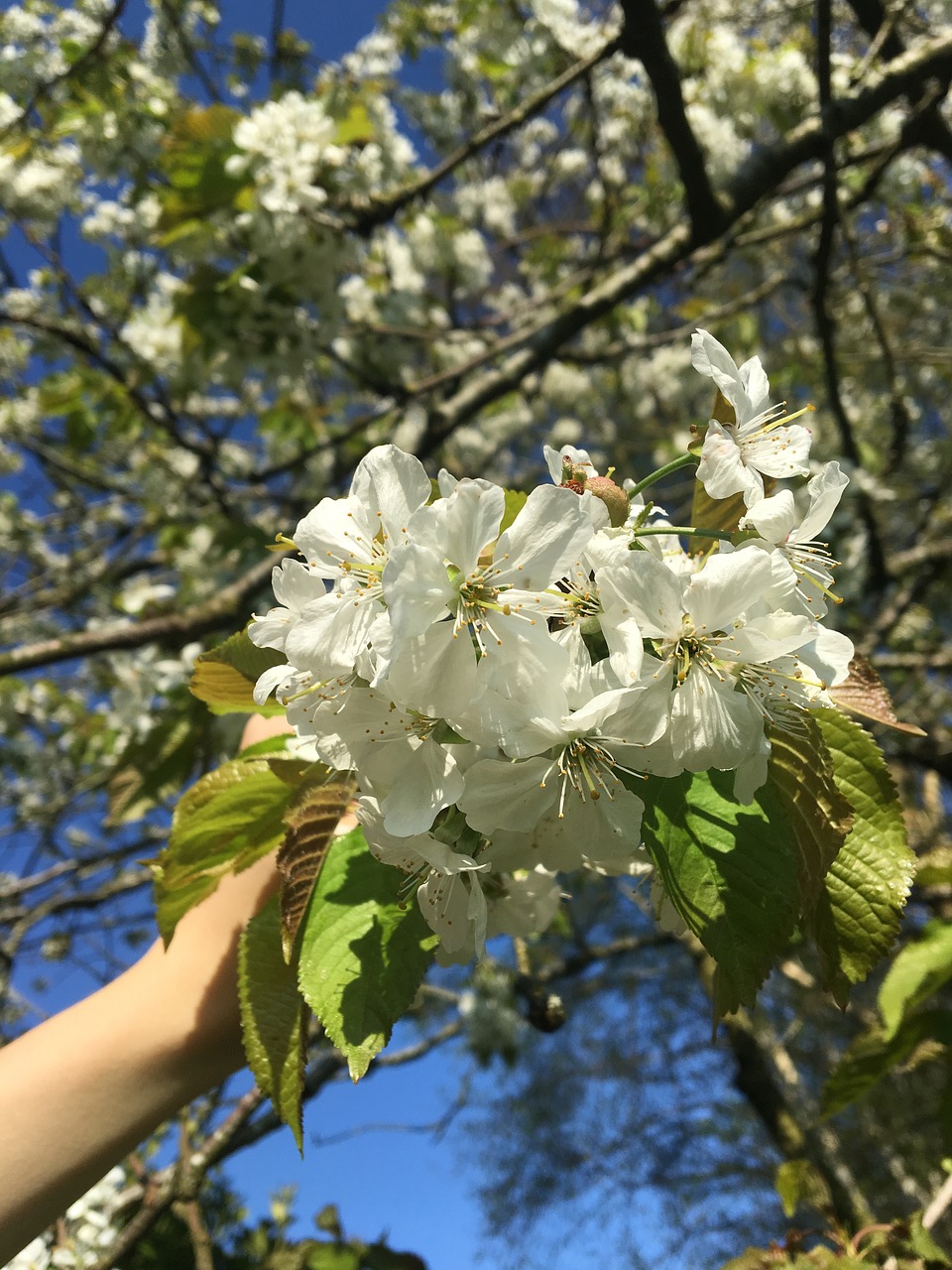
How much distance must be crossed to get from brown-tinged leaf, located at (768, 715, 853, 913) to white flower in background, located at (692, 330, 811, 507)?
0.26 metres

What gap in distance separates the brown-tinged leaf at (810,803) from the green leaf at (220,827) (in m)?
0.55

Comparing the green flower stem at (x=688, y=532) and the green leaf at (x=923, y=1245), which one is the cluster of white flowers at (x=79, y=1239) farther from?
the green flower stem at (x=688, y=532)

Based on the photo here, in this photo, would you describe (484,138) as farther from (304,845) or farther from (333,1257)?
(333,1257)

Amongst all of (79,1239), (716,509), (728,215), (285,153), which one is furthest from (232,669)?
(79,1239)

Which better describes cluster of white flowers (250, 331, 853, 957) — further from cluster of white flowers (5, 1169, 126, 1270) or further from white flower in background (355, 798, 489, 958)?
cluster of white flowers (5, 1169, 126, 1270)

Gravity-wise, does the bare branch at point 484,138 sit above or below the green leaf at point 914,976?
above

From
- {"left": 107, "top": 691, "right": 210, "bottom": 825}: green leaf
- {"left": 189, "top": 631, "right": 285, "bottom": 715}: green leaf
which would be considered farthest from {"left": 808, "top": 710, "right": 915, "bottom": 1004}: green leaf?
{"left": 107, "top": 691, "right": 210, "bottom": 825}: green leaf

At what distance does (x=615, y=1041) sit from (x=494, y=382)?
390 inches

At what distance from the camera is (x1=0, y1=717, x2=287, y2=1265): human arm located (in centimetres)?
103

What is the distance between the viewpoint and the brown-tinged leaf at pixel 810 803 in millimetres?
797

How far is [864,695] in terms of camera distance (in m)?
0.90

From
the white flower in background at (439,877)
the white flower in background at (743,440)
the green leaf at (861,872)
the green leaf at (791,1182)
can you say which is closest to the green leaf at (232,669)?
the white flower in background at (439,877)

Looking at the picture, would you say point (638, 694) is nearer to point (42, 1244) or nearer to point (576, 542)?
point (576, 542)

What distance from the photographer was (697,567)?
35.4 inches
